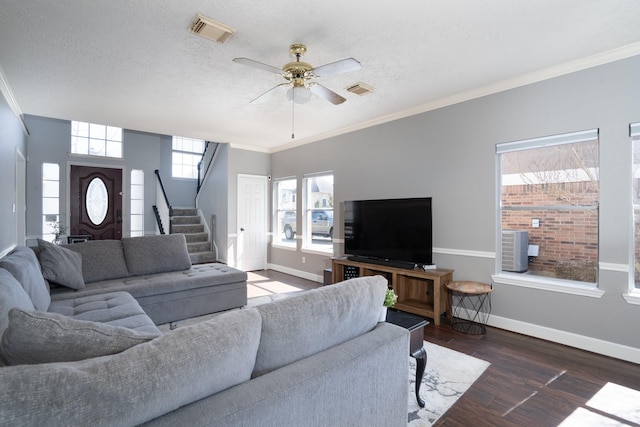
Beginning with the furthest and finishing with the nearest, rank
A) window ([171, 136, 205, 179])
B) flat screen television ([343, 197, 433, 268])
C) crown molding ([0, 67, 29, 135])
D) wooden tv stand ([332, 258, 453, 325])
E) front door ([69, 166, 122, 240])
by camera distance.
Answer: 1. window ([171, 136, 205, 179])
2. front door ([69, 166, 122, 240])
3. flat screen television ([343, 197, 433, 268])
4. wooden tv stand ([332, 258, 453, 325])
5. crown molding ([0, 67, 29, 135])

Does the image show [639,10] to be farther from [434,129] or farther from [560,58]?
[434,129]

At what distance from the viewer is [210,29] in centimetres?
228

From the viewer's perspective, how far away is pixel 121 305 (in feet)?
8.13

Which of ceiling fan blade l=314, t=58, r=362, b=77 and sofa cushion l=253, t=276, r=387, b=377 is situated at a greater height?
ceiling fan blade l=314, t=58, r=362, b=77

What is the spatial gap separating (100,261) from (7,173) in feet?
5.38

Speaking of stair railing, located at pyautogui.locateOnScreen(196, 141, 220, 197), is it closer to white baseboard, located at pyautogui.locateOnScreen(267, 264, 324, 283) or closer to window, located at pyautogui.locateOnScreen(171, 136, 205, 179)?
window, located at pyautogui.locateOnScreen(171, 136, 205, 179)

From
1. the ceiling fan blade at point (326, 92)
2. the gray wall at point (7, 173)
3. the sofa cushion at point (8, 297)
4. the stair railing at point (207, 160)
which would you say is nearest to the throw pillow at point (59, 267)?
the gray wall at point (7, 173)

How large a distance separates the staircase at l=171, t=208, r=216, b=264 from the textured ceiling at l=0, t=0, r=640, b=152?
132 inches

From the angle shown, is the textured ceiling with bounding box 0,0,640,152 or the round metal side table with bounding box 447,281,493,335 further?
the round metal side table with bounding box 447,281,493,335

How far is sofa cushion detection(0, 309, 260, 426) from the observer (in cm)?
67

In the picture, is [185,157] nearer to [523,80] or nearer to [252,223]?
[252,223]

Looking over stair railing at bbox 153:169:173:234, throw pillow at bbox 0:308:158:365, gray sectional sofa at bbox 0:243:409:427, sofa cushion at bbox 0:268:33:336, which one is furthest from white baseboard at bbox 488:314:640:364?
stair railing at bbox 153:169:173:234

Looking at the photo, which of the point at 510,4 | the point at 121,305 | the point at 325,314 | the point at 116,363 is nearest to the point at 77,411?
the point at 116,363

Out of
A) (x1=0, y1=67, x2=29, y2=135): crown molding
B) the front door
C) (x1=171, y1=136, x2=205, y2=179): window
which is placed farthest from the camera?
(x1=171, y1=136, x2=205, y2=179): window
